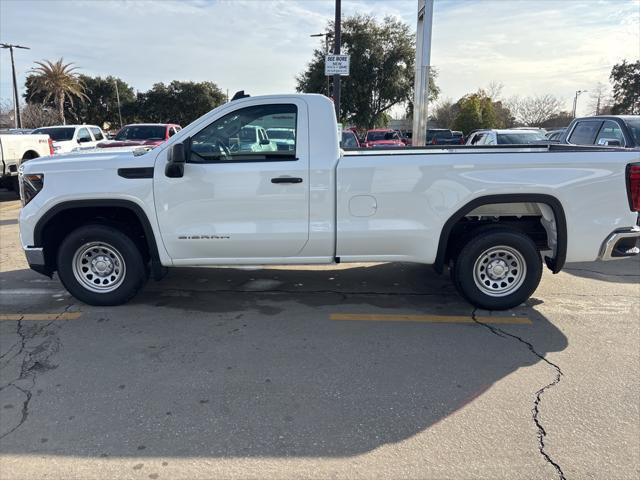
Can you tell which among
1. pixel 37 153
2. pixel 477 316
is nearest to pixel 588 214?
pixel 477 316

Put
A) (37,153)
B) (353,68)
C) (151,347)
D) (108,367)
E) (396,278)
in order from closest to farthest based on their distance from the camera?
(108,367) < (151,347) < (396,278) < (37,153) < (353,68)

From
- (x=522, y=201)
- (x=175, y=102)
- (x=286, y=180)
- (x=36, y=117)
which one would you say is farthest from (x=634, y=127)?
(x=175, y=102)

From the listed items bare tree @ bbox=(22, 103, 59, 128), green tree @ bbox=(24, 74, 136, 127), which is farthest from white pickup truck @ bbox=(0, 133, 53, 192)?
green tree @ bbox=(24, 74, 136, 127)

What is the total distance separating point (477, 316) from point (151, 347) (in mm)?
3109

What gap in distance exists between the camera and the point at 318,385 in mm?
3555

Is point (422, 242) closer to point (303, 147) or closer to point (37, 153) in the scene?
point (303, 147)

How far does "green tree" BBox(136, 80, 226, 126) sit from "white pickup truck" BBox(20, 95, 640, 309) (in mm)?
58371

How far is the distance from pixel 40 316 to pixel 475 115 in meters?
39.5

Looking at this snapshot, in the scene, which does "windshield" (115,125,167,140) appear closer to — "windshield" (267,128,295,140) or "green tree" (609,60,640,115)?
"windshield" (267,128,295,140)

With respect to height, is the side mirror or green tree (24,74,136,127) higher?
green tree (24,74,136,127)

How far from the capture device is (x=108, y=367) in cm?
384

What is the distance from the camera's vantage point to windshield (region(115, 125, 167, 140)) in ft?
52.9

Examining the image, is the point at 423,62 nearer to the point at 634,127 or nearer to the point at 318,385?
the point at 634,127

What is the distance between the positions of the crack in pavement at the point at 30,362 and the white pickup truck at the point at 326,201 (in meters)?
0.76
